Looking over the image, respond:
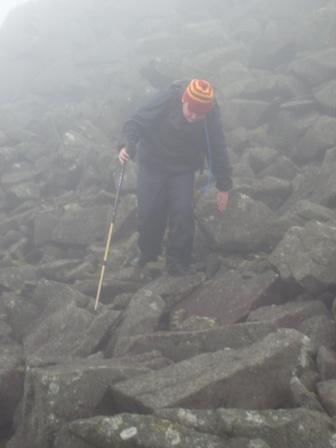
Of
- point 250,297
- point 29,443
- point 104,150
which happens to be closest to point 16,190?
point 104,150

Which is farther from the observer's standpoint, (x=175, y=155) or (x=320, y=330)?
(x=175, y=155)

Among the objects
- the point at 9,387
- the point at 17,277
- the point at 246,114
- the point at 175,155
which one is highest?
the point at 175,155

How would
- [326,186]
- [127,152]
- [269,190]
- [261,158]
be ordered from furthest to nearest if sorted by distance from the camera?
[261,158], [269,190], [326,186], [127,152]

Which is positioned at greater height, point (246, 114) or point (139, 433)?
point (139, 433)

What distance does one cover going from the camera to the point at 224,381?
662 centimetres

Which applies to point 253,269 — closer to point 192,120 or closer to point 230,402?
point 192,120

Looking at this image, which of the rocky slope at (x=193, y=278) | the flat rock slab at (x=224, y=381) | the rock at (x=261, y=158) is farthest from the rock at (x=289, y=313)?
the rock at (x=261, y=158)

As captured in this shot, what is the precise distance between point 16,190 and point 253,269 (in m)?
10.9

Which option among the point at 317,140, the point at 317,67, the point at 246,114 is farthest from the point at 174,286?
the point at 317,67

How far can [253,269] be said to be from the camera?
1165 cm

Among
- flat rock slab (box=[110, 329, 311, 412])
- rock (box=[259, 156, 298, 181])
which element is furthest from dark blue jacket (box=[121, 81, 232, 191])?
flat rock slab (box=[110, 329, 311, 412])

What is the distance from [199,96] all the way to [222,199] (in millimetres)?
2919

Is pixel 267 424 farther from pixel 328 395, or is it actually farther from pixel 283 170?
pixel 283 170

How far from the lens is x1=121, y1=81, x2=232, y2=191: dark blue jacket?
37.0ft
